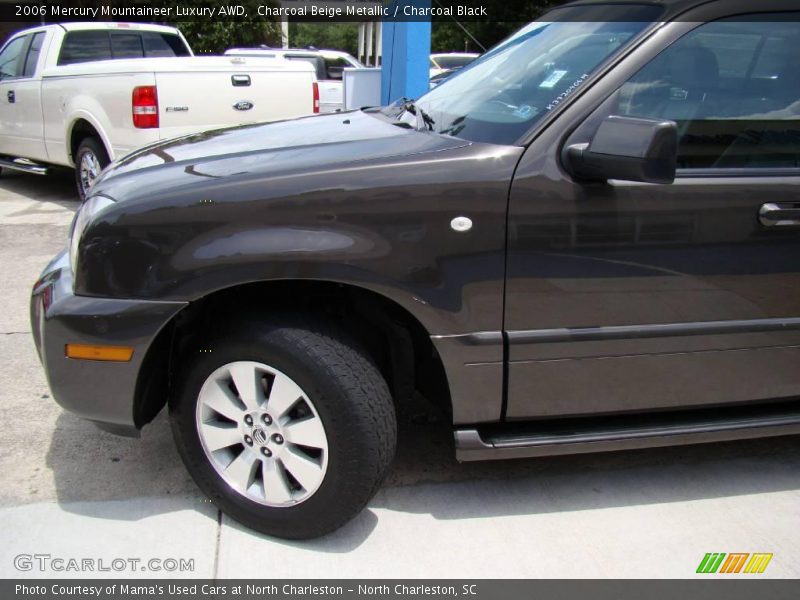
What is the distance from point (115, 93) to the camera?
273 inches

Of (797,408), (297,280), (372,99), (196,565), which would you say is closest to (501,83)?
(297,280)

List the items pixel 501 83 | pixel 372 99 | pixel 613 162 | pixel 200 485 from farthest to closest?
pixel 372 99 → pixel 501 83 → pixel 200 485 → pixel 613 162

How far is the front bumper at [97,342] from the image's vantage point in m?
2.47

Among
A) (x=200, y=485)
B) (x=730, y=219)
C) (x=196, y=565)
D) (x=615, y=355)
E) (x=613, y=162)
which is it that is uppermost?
(x=613, y=162)

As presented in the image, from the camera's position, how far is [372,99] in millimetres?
9164

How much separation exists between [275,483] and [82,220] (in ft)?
3.76

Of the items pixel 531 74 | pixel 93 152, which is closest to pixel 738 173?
pixel 531 74

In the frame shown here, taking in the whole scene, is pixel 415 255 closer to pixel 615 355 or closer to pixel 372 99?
pixel 615 355

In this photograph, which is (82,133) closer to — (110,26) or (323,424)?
(110,26)

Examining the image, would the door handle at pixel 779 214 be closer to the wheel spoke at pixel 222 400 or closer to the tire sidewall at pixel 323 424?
Answer: the tire sidewall at pixel 323 424

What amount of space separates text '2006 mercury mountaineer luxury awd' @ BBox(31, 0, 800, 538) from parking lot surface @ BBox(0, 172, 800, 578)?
0.21 metres

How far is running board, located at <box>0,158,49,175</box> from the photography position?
8.30 m

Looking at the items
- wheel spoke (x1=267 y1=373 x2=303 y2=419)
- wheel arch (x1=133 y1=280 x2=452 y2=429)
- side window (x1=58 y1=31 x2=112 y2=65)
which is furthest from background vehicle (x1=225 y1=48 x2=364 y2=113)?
wheel spoke (x1=267 y1=373 x2=303 y2=419)

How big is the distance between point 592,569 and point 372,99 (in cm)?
743
